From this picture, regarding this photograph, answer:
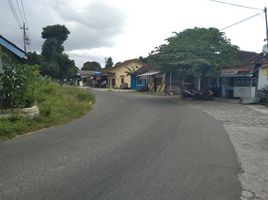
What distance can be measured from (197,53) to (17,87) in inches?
737

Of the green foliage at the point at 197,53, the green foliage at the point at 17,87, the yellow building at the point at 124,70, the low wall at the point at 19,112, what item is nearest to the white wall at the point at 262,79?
the green foliage at the point at 197,53

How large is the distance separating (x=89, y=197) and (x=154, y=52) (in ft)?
84.5

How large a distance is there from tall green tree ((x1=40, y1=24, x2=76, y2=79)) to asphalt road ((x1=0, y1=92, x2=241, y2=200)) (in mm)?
32186

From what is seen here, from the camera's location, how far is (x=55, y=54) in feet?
144

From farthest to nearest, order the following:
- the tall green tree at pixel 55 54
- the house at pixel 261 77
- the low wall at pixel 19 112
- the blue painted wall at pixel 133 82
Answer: the blue painted wall at pixel 133 82 < the tall green tree at pixel 55 54 < the house at pixel 261 77 < the low wall at pixel 19 112

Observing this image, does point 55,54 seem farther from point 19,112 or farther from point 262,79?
point 19,112

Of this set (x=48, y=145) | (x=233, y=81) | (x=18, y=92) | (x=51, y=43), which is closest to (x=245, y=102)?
(x=233, y=81)

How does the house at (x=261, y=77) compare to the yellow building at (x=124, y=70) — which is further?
the yellow building at (x=124, y=70)

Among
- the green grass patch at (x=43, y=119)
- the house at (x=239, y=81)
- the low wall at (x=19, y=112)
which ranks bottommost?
the green grass patch at (x=43, y=119)

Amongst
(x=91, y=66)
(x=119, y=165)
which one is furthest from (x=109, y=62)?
(x=119, y=165)

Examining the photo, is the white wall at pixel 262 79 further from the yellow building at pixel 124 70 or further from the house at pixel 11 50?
the yellow building at pixel 124 70

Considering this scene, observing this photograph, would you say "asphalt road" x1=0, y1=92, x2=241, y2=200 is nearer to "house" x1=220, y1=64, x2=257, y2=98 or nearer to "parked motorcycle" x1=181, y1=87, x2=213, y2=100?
"house" x1=220, y1=64, x2=257, y2=98

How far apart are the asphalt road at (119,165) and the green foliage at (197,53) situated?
1667 cm

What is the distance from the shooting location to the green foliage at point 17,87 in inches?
495
